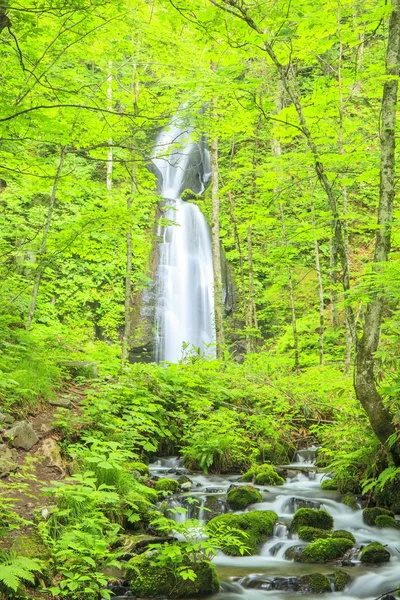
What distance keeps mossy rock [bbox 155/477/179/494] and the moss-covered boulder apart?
1155 mm

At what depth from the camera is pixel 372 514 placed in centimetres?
561

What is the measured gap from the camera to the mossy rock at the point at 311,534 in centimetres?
532

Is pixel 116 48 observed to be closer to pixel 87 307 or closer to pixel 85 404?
pixel 85 404

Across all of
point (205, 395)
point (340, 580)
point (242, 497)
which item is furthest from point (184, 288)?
point (340, 580)

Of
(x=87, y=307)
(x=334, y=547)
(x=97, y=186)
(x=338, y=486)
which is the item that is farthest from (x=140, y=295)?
(x=334, y=547)

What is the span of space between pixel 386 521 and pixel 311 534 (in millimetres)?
853

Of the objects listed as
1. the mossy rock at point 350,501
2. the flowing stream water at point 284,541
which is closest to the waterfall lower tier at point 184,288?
the flowing stream water at point 284,541

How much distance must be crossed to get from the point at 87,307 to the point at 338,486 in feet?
37.5

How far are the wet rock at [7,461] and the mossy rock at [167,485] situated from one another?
199 cm

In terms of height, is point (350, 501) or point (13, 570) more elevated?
point (13, 570)

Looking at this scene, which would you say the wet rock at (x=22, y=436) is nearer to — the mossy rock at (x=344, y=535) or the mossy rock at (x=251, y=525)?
the mossy rock at (x=251, y=525)

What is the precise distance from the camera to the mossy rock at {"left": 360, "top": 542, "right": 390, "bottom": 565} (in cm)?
482

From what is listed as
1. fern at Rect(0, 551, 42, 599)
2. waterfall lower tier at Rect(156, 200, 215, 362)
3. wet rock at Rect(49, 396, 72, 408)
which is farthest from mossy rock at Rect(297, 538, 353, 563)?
waterfall lower tier at Rect(156, 200, 215, 362)

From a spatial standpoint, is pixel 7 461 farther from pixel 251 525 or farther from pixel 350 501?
pixel 350 501
